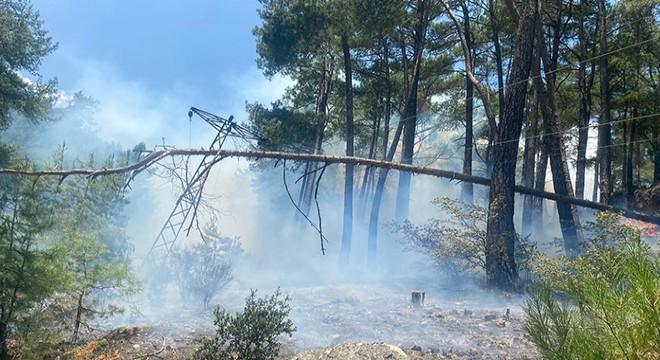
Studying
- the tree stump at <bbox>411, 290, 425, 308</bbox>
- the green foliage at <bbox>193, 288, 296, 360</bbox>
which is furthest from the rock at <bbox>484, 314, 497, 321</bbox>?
the green foliage at <bbox>193, 288, 296, 360</bbox>

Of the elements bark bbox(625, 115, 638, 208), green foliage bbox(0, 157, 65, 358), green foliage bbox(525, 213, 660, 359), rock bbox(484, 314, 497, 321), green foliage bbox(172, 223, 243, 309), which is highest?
bark bbox(625, 115, 638, 208)

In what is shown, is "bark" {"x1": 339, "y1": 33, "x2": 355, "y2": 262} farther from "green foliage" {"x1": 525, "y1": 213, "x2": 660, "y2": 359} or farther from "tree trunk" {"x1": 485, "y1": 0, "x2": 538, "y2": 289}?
"green foliage" {"x1": 525, "y1": 213, "x2": 660, "y2": 359}

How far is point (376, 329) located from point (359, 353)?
7.93ft

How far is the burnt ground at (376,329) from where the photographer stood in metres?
6.18

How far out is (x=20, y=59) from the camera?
48.3 ft

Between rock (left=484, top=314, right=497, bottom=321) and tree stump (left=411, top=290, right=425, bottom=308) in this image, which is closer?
rock (left=484, top=314, right=497, bottom=321)

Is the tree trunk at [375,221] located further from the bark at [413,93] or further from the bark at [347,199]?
the bark at [347,199]

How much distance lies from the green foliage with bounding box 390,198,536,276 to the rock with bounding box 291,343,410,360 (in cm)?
600

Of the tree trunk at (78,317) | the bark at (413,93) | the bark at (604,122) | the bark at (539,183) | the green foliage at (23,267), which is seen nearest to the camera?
the green foliage at (23,267)

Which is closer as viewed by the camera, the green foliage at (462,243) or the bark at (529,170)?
the green foliage at (462,243)

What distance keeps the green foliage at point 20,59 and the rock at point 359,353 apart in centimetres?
1382

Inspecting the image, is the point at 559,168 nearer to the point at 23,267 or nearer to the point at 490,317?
the point at 490,317

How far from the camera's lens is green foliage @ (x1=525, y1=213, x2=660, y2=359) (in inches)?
72.1

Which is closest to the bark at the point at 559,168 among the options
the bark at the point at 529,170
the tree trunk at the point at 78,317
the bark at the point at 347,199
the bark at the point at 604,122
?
the bark at the point at 604,122
